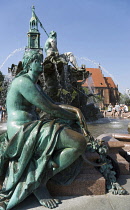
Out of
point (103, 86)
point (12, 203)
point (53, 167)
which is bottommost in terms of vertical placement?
point (12, 203)

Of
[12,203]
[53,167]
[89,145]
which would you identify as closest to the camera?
[12,203]

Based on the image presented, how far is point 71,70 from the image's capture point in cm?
1422

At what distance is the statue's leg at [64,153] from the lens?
254 cm

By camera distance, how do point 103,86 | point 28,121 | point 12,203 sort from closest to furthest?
point 12,203 → point 28,121 → point 103,86

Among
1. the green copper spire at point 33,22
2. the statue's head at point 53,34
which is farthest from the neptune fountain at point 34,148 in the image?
the green copper spire at point 33,22

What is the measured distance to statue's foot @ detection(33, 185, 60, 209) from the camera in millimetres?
2473

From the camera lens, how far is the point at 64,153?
256 cm

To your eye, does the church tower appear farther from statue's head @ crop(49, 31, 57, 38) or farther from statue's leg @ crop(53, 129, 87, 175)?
statue's leg @ crop(53, 129, 87, 175)

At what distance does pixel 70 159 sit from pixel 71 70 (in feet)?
39.6

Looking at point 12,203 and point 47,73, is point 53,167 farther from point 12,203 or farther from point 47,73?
point 47,73

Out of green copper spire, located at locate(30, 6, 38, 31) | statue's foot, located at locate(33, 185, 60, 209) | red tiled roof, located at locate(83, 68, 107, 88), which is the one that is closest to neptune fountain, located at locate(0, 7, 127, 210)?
statue's foot, located at locate(33, 185, 60, 209)

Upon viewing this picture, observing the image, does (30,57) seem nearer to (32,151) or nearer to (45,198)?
(32,151)

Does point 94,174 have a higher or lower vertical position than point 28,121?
lower

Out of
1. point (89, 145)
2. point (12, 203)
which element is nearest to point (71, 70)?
point (89, 145)
